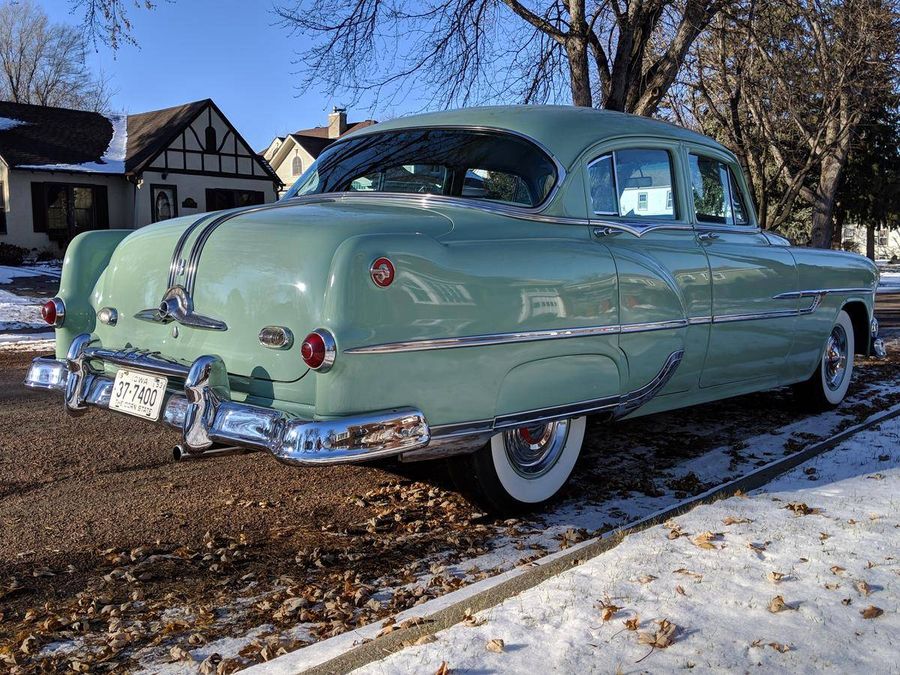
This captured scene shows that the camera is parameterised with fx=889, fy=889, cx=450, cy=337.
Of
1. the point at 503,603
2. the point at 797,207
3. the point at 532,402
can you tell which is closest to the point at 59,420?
the point at 532,402

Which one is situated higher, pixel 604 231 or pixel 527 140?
pixel 527 140

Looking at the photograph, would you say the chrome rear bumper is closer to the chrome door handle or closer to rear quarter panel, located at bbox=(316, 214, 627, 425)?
rear quarter panel, located at bbox=(316, 214, 627, 425)

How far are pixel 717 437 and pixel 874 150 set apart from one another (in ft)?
89.7

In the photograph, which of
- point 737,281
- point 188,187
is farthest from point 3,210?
point 737,281

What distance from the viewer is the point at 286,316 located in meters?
3.55

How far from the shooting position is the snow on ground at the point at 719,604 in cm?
271

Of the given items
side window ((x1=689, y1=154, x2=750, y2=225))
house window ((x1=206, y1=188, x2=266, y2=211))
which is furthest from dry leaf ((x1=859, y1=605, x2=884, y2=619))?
house window ((x1=206, y1=188, x2=266, y2=211))

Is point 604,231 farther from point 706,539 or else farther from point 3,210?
point 3,210

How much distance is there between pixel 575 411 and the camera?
13.6 feet

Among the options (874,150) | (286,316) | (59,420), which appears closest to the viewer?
(286,316)

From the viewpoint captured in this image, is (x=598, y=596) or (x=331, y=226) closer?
(x=598, y=596)

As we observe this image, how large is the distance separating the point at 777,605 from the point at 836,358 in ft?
13.9

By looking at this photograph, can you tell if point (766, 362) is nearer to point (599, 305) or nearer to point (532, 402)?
point (599, 305)

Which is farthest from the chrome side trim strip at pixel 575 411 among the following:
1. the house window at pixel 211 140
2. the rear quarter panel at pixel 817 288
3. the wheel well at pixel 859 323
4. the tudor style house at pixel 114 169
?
the house window at pixel 211 140
